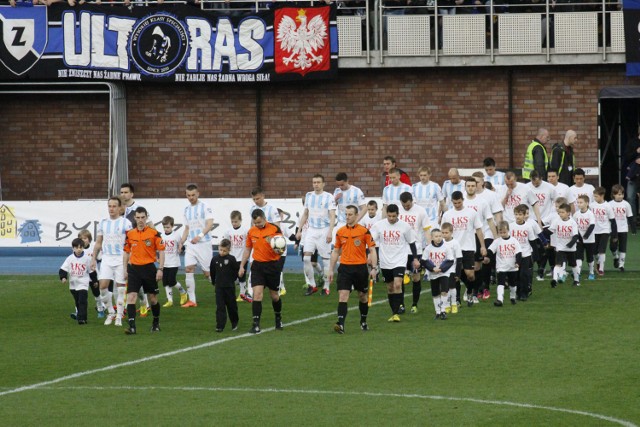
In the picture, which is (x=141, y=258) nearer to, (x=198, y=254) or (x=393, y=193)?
(x=198, y=254)

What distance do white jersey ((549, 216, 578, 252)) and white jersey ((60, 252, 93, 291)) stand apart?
8674 millimetres

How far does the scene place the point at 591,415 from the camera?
1227 centimetres

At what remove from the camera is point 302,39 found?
111 ft

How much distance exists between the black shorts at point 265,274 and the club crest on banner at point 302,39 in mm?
16534

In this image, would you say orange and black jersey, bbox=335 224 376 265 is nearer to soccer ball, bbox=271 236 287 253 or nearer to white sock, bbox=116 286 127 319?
soccer ball, bbox=271 236 287 253

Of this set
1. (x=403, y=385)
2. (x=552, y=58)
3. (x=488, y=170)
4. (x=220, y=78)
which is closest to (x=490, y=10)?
(x=552, y=58)

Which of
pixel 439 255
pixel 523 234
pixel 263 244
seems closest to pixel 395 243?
pixel 439 255

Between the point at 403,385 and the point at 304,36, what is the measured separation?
20922 millimetres

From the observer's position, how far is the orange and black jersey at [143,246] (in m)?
18.3

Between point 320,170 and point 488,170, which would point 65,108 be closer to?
point 320,170

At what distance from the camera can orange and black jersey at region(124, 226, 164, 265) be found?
18.3 metres

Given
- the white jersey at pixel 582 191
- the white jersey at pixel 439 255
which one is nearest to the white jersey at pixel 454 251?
the white jersey at pixel 439 255

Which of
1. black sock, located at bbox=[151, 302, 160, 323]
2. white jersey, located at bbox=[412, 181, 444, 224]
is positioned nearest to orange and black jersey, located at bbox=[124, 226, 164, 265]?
black sock, located at bbox=[151, 302, 160, 323]

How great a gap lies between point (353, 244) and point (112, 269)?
3940 millimetres
